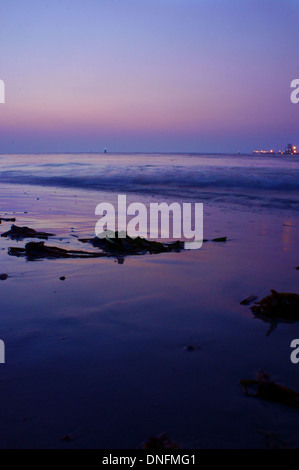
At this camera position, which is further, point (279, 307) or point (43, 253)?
point (43, 253)

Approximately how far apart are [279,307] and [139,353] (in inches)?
50.1

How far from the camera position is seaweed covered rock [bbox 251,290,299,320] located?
294 centimetres

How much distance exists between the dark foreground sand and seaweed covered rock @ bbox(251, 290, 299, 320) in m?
0.13

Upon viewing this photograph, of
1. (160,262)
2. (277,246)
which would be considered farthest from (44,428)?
(277,246)

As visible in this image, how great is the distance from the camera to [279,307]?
9.81 ft

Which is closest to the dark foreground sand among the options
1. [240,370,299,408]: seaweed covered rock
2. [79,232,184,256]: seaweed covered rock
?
[240,370,299,408]: seaweed covered rock

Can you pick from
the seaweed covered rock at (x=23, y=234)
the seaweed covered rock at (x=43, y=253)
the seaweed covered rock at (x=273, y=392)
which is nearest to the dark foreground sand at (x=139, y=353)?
the seaweed covered rock at (x=273, y=392)

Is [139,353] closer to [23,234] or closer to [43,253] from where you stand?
[43,253]

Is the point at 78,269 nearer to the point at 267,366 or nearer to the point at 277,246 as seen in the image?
the point at 267,366

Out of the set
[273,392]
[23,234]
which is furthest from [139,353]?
[23,234]

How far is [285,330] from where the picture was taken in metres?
2.72

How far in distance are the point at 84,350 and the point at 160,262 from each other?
220 cm

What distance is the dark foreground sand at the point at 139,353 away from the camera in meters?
1.72
